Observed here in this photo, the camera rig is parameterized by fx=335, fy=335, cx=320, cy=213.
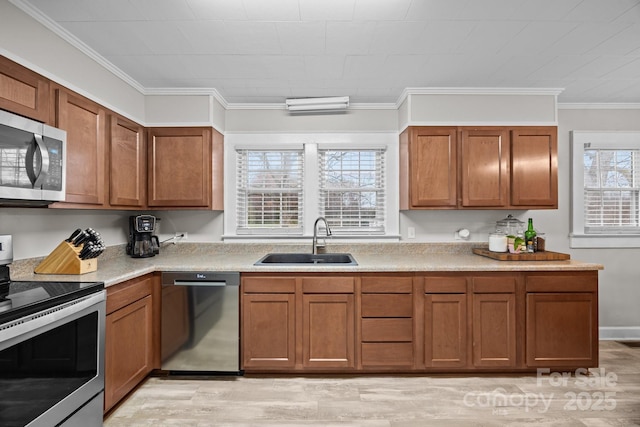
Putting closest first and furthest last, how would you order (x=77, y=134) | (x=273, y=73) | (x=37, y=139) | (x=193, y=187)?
(x=37, y=139) < (x=77, y=134) < (x=273, y=73) < (x=193, y=187)

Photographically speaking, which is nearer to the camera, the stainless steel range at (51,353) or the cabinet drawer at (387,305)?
the stainless steel range at (51,353)

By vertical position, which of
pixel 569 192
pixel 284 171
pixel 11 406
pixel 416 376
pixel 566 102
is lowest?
pixel 416 376

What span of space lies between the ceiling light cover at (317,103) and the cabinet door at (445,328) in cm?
196

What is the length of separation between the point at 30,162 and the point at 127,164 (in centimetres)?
111

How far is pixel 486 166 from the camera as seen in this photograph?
3.08 m

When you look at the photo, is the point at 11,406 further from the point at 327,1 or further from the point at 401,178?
the point at 401,178

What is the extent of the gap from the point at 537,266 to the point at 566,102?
198cm

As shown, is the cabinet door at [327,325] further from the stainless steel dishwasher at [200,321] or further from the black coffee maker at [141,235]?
the black coffee maker at [141,235]

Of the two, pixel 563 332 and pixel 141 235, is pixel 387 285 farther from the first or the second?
pixel 141 235

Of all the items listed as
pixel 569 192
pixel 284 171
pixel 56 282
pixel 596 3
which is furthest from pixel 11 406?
pixel 569 192

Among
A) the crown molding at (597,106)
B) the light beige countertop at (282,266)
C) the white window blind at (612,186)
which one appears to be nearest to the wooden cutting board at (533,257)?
the light beige countertop at (282,266)

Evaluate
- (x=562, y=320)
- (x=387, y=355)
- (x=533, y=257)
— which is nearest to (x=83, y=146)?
(x=387, y=355)

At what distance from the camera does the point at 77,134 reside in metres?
2.24

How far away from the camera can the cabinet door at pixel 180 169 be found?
10.2 feet
